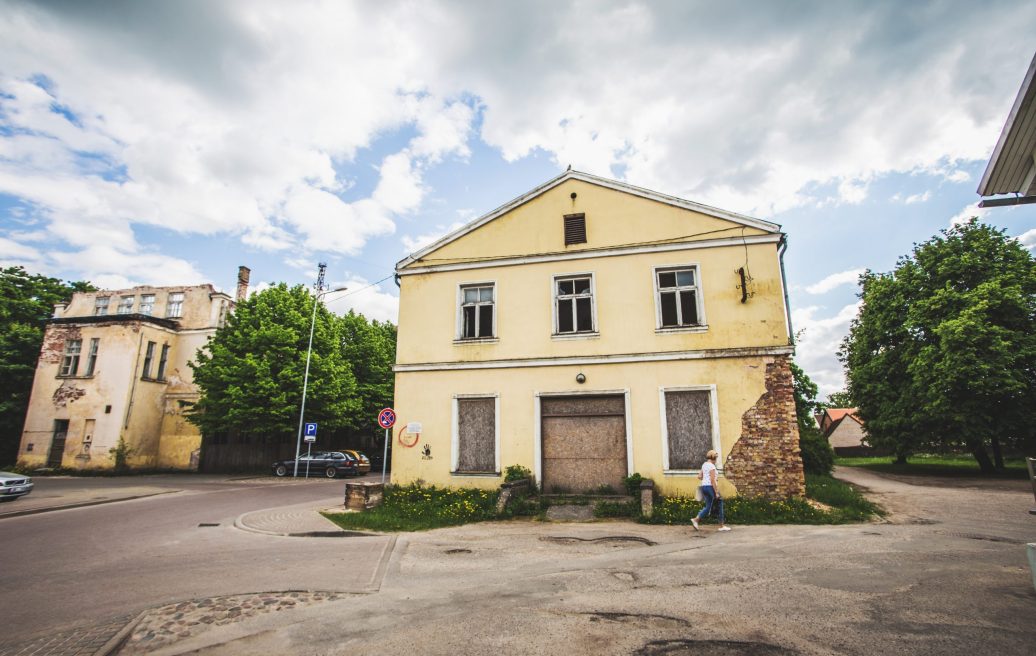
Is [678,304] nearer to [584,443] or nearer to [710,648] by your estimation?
[584,443]

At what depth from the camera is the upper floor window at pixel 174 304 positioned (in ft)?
105

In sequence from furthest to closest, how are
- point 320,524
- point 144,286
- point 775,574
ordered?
point 144,286 → point 320,524 → point 775,574

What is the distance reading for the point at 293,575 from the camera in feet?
22.4

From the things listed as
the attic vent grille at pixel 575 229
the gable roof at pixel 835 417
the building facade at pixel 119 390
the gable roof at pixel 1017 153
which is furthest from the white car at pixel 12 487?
the gable roof at pixel 835 417

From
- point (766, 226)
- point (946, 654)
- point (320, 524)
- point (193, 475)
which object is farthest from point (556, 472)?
point (193, 475)

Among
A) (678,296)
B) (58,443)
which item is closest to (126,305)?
(58,443)

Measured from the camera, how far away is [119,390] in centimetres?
2803

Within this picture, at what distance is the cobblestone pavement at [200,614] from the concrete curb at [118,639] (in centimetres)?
4

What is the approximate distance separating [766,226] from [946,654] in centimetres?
1056

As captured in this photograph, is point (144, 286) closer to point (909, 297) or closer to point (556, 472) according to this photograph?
point (556, 472)

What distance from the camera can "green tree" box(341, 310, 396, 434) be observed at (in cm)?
3409

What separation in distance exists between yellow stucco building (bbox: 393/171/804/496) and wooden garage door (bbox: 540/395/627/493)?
35mm

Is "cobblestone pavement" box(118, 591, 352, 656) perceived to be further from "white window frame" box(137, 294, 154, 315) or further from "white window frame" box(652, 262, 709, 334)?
"white window frame" box(137, 294, 154, 315)

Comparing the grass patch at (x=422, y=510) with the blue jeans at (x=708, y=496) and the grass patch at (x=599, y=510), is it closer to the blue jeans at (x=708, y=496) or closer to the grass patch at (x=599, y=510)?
the grass patch at (x=599, y=510)
